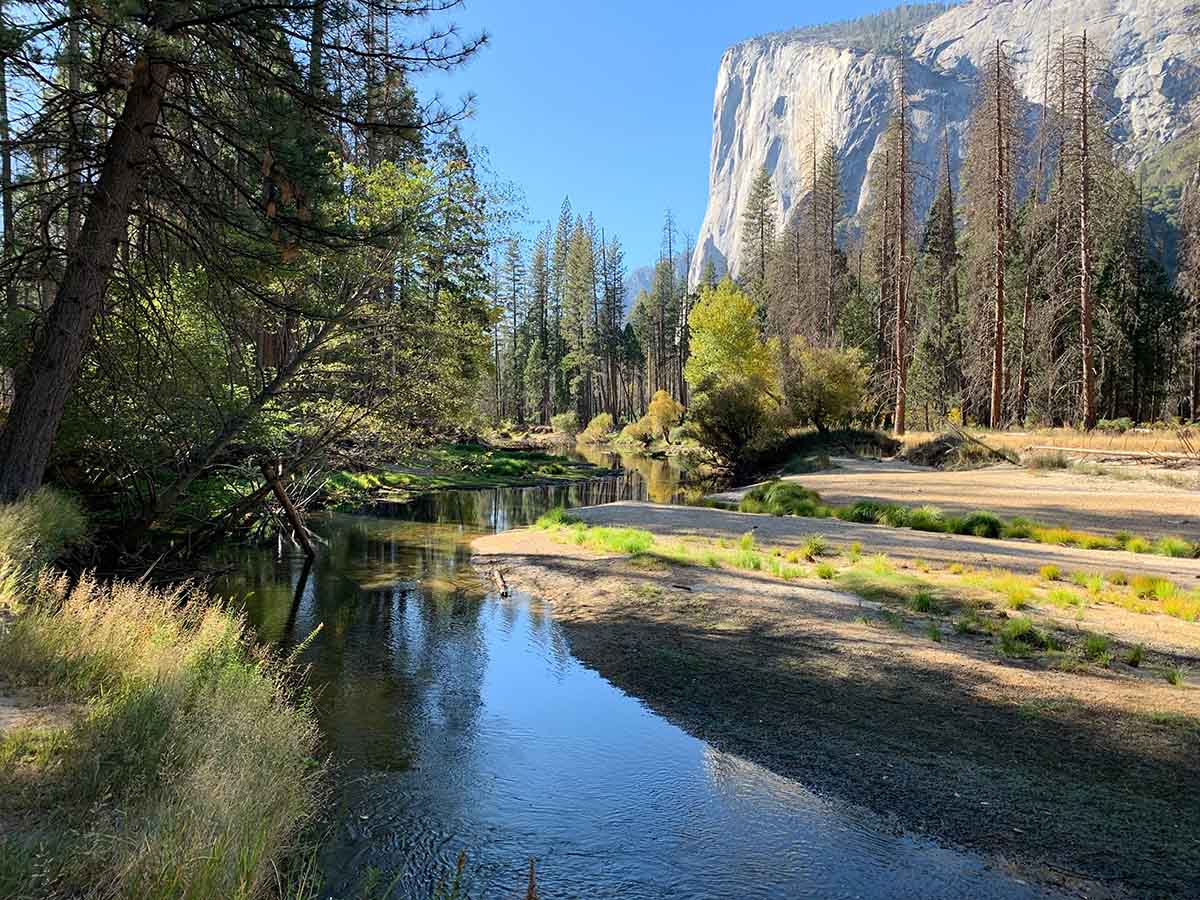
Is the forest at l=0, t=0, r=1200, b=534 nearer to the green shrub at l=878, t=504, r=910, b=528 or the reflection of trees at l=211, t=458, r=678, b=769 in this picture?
the reflection of trees at l=211, t=458, r=678, b=769

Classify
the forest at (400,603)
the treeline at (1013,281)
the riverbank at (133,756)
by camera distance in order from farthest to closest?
the treeline at (1013,281)
the forest at (400,603)
the riverbank at (133,756)

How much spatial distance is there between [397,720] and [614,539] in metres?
10.0

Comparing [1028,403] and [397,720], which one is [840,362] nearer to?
[1028,403]

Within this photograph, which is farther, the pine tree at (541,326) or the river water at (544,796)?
the pine tree at (541,326)

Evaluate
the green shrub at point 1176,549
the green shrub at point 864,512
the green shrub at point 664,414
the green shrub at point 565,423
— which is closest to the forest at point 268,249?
the green shrub at point 864,512

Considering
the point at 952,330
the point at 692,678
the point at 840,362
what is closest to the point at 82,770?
the point at 692,678

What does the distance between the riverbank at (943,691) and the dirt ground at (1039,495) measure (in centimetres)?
416

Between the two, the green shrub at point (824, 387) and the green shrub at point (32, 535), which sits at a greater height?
the green shrub at point (824, 387)

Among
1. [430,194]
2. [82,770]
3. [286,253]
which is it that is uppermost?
[430,194]

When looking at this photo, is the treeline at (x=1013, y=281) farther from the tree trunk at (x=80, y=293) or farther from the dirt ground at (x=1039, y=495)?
the tree trunk at (x=80, y=293)

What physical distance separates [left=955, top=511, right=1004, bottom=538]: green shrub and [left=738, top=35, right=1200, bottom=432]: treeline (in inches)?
555

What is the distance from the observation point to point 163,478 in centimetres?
1545

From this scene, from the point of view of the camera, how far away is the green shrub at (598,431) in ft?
237

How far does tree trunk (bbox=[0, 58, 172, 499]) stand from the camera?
7.78 meters
